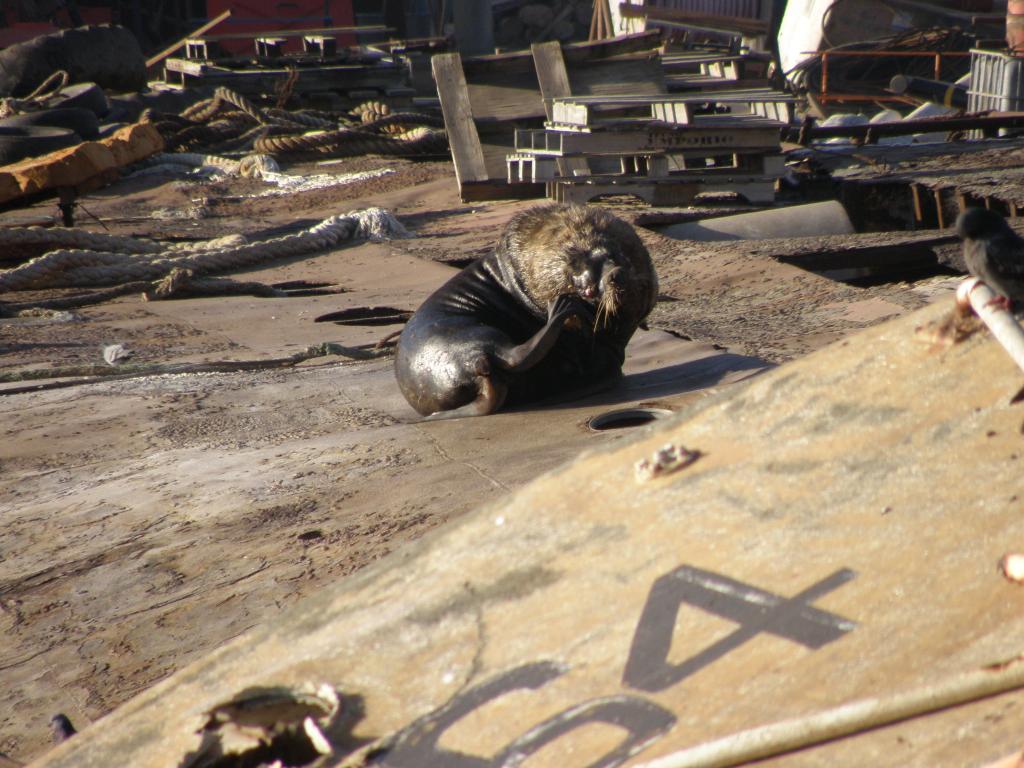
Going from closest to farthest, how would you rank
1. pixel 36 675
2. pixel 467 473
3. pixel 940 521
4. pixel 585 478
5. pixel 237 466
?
pixel 940 521 < pixel 585 478 < pixel 36 675 < pixel 467 473 < pixel 237 466

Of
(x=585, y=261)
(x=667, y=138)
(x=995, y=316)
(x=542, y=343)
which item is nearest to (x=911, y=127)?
(x=667, y=138)

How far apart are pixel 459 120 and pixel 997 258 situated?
8.95 meters

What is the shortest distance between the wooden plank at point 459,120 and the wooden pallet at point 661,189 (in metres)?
1.29

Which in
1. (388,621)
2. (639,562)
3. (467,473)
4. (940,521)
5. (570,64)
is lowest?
(467,473)

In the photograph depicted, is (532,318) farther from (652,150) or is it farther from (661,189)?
(661,189)

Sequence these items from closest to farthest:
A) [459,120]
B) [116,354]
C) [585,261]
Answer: [585,261]
[116,354]
[459,120]

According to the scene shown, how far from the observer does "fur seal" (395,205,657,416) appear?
4680 millimetres

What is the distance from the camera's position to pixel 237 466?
449cm

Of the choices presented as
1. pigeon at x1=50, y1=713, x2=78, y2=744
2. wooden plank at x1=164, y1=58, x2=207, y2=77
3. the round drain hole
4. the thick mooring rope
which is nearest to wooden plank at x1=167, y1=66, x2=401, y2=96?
wooden plank at x1=164, y1=58, x2=207, y2=77

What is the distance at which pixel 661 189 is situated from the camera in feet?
29.9

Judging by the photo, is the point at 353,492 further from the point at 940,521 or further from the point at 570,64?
the point at 570,64

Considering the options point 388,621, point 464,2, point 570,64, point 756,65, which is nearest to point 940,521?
point 388,621

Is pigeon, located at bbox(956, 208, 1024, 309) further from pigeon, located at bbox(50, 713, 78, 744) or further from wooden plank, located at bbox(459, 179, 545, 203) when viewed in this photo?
wooden plank, located at bbox(459, 179, 545, 203)

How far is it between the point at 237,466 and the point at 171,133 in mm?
11790
